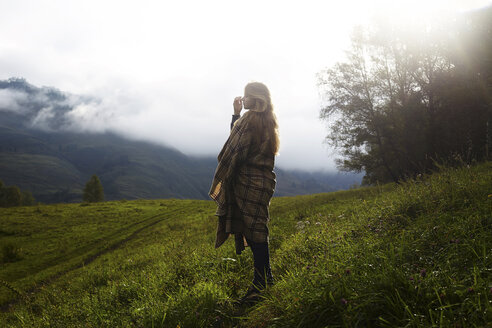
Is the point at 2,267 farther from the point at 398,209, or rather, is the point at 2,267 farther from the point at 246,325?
the point at 398,209

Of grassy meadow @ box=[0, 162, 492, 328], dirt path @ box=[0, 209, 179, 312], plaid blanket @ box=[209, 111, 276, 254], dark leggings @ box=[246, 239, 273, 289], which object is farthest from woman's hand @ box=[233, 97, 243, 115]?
dirt path @ box=[0, 209, 179, 312]

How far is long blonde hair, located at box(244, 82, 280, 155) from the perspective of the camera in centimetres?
521

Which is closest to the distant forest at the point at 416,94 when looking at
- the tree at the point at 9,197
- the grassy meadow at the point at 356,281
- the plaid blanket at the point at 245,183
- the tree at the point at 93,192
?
the grassy meadow at the point at 356,281

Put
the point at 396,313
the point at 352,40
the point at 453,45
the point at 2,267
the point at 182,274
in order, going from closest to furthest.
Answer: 1. the point at 396,313
2. the point at 182,274
3. the point at 2,267
4. the point at 453,45
5. the point at 352,40

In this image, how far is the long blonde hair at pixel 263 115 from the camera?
205 inches

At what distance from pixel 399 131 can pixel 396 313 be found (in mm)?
23511

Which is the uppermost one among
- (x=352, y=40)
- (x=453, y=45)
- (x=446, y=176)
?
(x=352, y=40)

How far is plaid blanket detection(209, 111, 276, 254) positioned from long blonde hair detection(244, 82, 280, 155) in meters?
0.10

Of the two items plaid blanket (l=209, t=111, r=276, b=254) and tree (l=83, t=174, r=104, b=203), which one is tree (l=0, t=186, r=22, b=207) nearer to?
tree (l=83, t=174, r=104, b=203)

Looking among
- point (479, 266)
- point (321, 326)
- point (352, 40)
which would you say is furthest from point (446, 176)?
point (352, 40)

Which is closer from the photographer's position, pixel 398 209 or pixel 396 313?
pixel 396 313

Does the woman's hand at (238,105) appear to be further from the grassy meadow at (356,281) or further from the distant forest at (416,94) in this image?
the distant forest at (416,94)

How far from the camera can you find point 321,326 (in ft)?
10.5

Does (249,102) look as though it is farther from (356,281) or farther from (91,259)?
(91,259)
